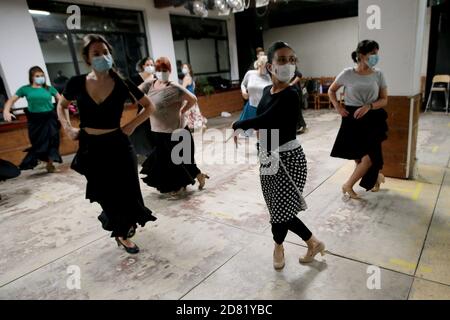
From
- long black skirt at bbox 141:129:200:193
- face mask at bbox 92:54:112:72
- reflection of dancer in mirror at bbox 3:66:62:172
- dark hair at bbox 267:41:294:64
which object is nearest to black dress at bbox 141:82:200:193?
long black skirt at bbox 141:129:200:193

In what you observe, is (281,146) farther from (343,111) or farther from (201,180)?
(201,180)

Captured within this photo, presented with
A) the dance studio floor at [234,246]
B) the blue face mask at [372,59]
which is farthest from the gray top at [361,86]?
the dance studio floor at [234,246]

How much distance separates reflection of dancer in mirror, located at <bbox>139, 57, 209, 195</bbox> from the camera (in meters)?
2.98

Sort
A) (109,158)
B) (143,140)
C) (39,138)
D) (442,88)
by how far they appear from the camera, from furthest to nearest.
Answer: (442,88) < (39,138) < (143,140) < (109,158)

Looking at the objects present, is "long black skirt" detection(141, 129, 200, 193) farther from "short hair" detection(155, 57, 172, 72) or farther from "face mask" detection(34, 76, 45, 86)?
"face mask" detection(34, 76, 45, 86)

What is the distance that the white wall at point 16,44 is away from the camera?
17.1ft

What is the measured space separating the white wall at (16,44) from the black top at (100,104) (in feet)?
14.1

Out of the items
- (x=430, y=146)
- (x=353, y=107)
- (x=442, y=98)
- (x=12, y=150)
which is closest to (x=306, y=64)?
(x=442, y=98)

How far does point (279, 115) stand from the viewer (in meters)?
1.70

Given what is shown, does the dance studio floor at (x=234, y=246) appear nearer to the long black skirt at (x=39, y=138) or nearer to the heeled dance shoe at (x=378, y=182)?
the heeled dance shoe at (x=378, y=182)

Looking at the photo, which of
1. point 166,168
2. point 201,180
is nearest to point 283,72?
point 166,168

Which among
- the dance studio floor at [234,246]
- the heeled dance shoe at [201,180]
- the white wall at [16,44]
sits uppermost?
the white wall at [16,44]

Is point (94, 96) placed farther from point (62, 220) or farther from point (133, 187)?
point (62, 220)

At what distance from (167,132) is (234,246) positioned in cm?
138
